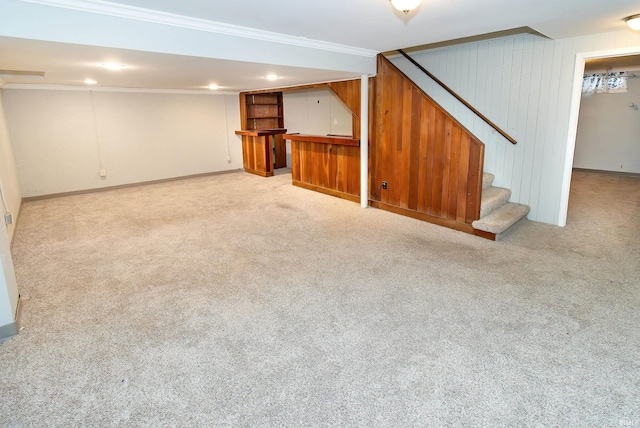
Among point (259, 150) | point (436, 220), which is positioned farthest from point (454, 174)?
point (259, 150)

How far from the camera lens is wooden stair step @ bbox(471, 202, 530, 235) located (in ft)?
13.3

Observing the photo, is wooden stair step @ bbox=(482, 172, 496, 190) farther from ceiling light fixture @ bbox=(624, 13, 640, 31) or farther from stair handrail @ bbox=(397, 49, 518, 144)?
ceiling light fixture @ bbox=(624, 13, 640, 31)

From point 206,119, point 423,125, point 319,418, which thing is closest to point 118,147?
point 206,119

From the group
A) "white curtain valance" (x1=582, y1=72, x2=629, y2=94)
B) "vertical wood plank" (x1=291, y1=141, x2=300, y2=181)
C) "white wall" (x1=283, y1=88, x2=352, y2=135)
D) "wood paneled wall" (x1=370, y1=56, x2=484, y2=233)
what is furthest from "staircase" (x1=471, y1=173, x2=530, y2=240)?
"white curtain valance" (x1=582, y1=72, x2=629, y2=94)

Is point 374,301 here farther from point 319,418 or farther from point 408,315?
point 319,418

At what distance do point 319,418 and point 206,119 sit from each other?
746 centimetres

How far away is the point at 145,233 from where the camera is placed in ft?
14.8

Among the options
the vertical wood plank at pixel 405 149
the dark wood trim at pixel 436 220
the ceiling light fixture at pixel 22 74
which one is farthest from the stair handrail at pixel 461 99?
the ceiling light fixture at pixel 22 74

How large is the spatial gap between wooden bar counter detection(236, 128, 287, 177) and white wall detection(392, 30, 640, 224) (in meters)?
3.80

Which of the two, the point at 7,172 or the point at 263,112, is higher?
the point at 263,112

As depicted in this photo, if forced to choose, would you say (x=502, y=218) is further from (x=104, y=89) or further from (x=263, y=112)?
(x=104, y=89)

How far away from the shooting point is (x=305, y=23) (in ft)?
10.7

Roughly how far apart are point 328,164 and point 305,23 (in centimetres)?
305

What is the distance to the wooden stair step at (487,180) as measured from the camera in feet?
15.9
